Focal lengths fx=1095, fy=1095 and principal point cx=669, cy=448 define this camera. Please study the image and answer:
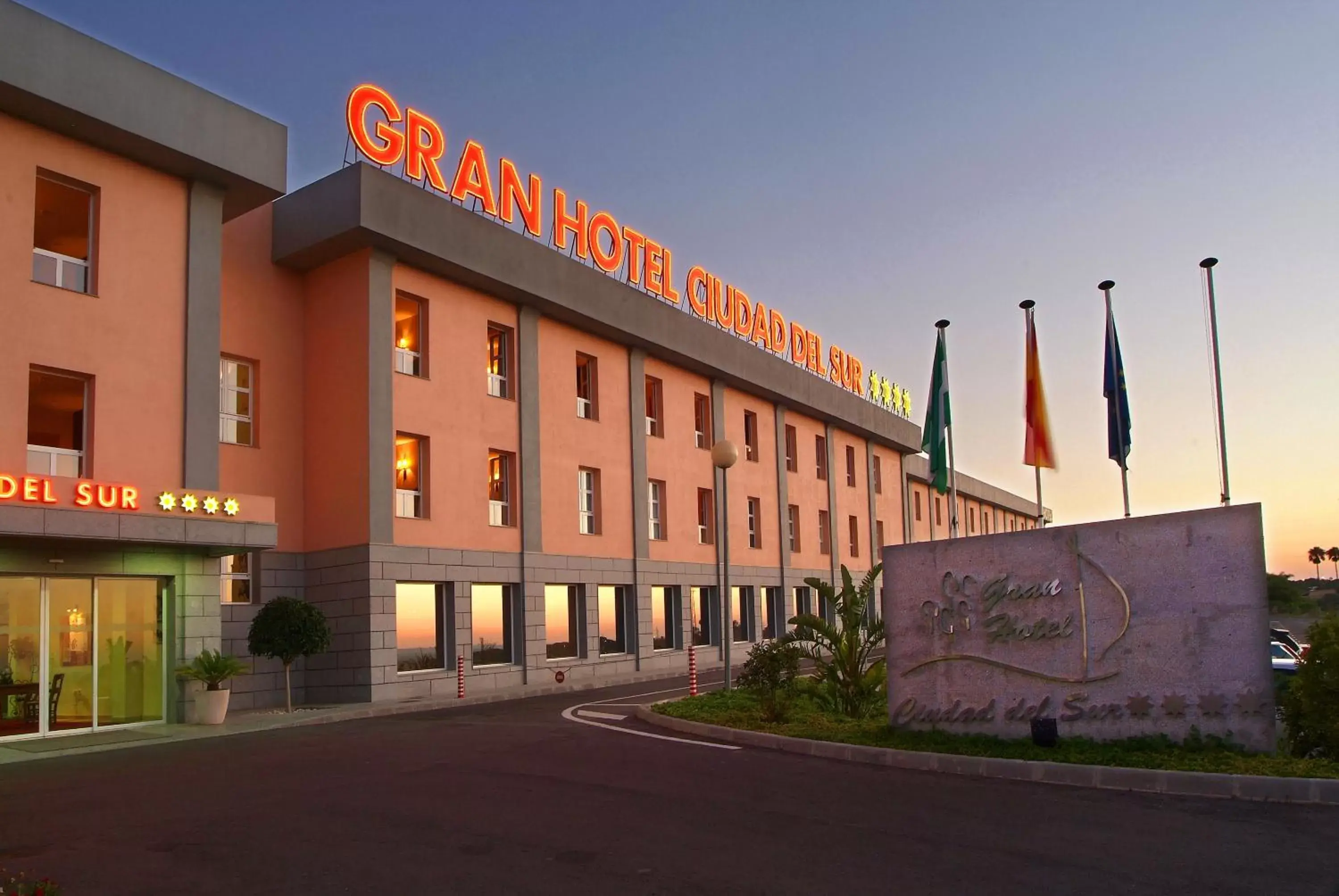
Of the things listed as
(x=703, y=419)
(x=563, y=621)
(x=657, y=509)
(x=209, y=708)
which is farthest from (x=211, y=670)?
(x=703, y=419)

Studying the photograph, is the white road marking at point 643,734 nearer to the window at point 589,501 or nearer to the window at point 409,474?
the window at point 409,474

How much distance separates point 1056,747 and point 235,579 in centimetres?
1761

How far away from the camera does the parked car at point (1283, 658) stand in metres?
20.2

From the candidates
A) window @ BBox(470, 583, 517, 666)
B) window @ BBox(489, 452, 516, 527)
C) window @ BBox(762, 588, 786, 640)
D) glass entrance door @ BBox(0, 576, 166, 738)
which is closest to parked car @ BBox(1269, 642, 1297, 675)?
window @ BBox(470, 583, 517, 666)

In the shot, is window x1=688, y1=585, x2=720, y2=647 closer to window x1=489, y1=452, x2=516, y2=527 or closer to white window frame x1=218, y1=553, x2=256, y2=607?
window x1=489, y1=452, x2=516, y2=527

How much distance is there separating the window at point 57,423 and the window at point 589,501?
14.3 m

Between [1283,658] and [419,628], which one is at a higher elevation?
[419,628]

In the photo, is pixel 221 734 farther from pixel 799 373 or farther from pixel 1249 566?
pixel 799 373

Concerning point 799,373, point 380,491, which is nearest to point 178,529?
point 380,491

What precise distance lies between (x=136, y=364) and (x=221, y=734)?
7032 millimetres

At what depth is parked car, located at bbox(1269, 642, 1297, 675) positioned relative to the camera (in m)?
20.2

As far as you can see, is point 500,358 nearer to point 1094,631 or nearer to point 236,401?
point 236,401

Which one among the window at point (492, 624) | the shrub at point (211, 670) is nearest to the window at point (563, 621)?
the window at point (492, 624)

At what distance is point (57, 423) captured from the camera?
62.9ft
